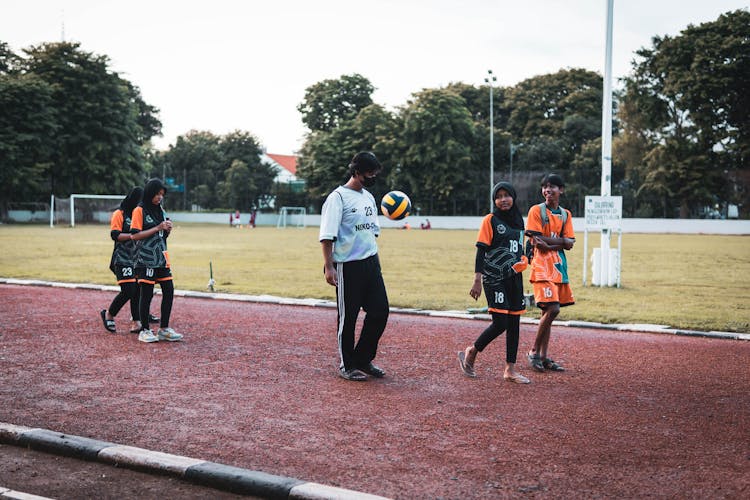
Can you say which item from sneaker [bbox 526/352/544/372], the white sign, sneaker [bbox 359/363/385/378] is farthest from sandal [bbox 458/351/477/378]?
the white sign

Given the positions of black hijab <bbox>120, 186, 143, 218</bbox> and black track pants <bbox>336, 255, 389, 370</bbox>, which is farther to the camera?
black hijab <bbox>120, 186, 143, 218</bbox>

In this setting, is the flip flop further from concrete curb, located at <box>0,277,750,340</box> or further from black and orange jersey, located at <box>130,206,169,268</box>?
black and orange jersey, located at <box>130,206,169,268</box>

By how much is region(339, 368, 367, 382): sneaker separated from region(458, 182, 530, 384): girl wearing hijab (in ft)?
4.18

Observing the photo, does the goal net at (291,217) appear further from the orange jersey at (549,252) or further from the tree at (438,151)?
the orange jersey at (549,252)

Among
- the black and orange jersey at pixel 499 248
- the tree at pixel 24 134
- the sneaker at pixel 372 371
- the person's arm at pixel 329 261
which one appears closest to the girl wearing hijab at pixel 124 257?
the person's arm at pixel 329 261

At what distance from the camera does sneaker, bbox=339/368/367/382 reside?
23.3 feet

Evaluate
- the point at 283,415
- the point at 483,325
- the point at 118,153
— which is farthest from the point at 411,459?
the point at 118,153

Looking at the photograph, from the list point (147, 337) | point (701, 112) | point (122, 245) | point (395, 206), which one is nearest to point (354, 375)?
point (395, 206)

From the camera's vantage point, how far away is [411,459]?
4.74 m

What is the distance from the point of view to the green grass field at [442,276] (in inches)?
487

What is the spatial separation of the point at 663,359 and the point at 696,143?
2080 inches

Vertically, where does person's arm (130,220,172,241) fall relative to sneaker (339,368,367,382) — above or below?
above

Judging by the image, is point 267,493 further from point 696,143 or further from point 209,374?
point 696,143

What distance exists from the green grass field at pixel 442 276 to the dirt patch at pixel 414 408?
7.95 feet
